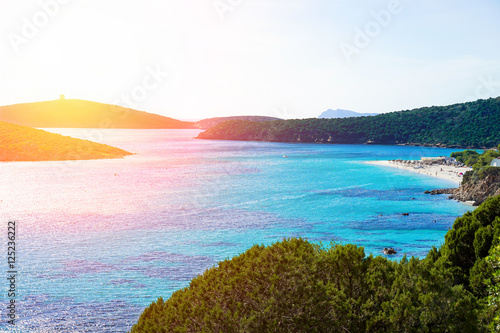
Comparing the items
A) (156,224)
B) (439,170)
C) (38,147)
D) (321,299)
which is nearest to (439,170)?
(439,170)

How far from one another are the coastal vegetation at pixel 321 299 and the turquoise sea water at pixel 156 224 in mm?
14382

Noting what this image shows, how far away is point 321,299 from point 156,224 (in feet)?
139

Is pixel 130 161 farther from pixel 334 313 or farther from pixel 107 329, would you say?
pixel 334 313

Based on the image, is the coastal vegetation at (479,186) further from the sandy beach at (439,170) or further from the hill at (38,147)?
the hill at (38,147)

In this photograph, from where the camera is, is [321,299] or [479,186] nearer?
[321,299]

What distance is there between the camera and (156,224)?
53.5m

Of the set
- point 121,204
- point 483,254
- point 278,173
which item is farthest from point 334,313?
point 278,173

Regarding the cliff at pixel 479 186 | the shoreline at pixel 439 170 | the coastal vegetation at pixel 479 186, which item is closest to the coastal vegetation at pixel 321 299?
the coastal vegetation at pixel 479 186

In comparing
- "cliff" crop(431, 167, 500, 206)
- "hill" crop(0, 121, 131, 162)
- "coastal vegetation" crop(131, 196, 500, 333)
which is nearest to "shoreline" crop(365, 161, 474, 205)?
"cliff" crop(431, 167, 500, 206)

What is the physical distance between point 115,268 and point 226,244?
12.1 meters

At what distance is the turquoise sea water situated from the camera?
30.7 m

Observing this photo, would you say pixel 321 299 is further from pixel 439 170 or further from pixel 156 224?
pixel 439 170

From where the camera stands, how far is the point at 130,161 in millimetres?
132750

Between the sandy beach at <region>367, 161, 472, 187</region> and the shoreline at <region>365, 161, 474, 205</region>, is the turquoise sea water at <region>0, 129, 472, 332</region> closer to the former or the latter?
the shoreline at <region>365, 161, 474, 205</region>
